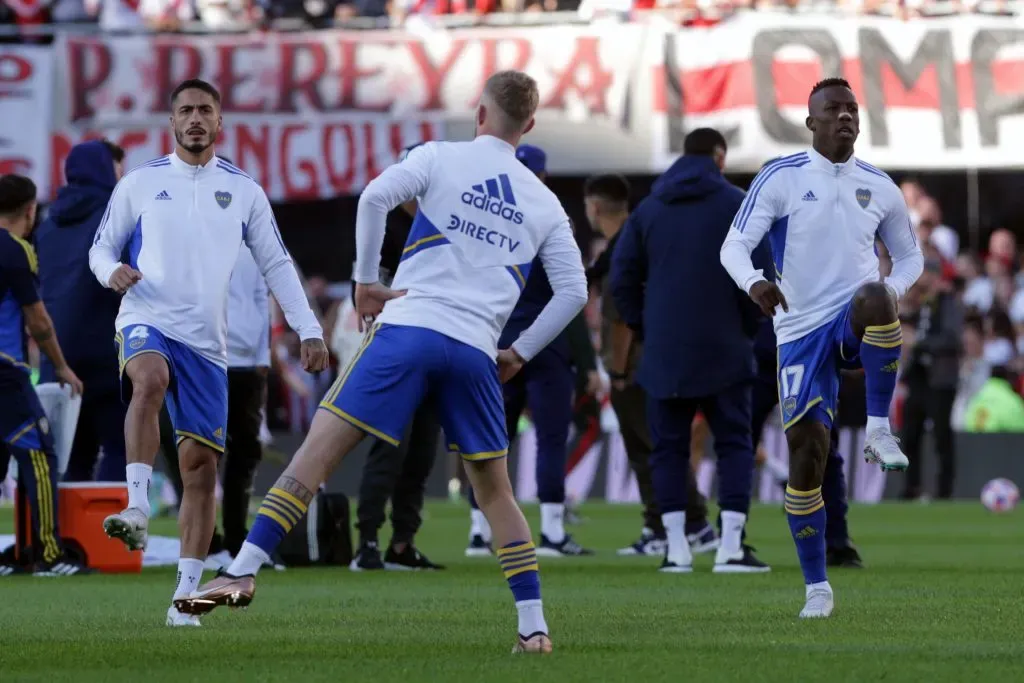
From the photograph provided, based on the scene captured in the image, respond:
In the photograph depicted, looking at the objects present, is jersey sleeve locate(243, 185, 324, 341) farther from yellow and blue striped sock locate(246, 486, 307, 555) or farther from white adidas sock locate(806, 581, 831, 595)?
white adidas sock locate(806, 581, 831, 595)

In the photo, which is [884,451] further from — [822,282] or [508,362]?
[508,362]

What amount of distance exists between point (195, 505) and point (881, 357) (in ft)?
9.35

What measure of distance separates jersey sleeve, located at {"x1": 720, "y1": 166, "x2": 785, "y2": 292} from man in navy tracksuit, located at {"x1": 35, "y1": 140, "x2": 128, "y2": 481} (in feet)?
15.2

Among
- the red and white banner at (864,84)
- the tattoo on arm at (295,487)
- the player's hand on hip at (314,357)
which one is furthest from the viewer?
the red and white banner at (864,84)

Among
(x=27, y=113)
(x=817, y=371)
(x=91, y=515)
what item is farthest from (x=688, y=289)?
(x=27, y=113)

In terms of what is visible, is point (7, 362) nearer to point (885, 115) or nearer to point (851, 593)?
point (851, 593)

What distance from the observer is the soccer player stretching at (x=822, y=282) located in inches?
335

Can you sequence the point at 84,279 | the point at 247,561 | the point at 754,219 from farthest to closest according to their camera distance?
the point at 84,279, the point at 754,219, the point at 247,561

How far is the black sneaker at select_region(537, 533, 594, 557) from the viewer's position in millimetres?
13672

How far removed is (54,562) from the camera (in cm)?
1195

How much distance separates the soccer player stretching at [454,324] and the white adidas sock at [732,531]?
4.60m

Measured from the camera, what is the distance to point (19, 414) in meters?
11.8

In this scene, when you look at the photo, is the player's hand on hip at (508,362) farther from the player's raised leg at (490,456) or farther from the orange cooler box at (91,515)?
the orange cooler box at (91,515)

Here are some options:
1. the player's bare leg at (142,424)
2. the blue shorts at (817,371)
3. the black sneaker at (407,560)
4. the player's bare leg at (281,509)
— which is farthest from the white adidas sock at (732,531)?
the player's bare leg at (281,509)
